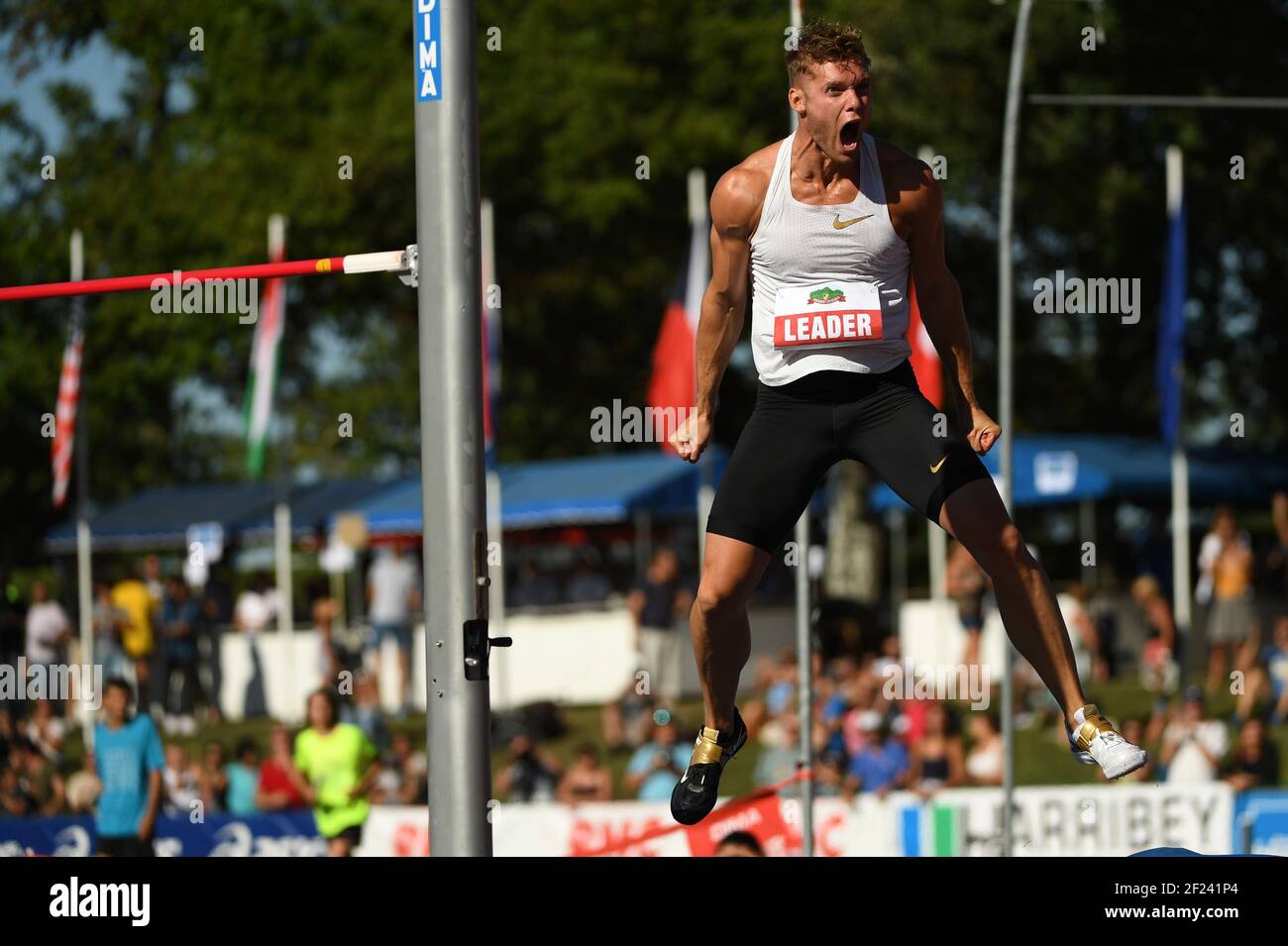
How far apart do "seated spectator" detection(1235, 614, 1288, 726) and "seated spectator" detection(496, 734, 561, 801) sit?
5.93 meters

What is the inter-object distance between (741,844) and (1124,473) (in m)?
15.0

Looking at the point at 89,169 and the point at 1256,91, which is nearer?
the point at 1256,91

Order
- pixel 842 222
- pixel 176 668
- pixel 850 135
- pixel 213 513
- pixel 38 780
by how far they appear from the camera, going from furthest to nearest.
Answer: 1. pixel 213 513
2. pixel 176 668
3. pixel 38 780
4. pixel 842 222
5. pixel 850 135

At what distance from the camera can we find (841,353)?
6102 millimetres

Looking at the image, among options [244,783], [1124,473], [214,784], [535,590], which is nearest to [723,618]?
[244,783]

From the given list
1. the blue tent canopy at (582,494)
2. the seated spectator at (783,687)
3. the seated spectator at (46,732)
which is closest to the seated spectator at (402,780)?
the seated spectator at (783,687)

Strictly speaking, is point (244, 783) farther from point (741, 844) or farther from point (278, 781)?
point (741, 844)

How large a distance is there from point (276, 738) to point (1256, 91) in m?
18.8

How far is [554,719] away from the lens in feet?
64.3

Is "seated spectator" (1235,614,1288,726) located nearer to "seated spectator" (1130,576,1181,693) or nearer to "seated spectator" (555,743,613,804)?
"seated spectator" (1130,576,1181,693)

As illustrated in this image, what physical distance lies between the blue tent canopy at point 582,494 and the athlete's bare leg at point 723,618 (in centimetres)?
1564
